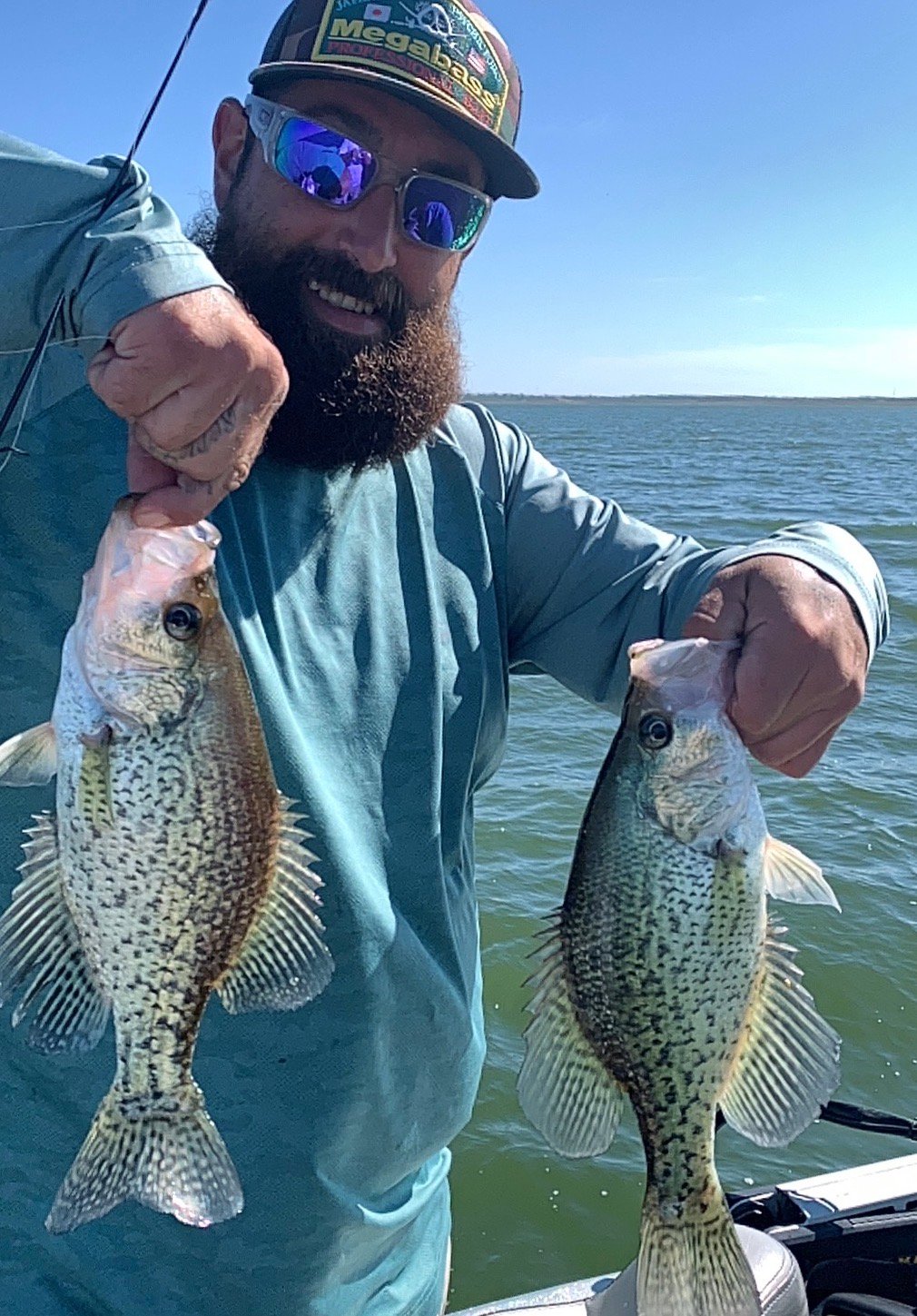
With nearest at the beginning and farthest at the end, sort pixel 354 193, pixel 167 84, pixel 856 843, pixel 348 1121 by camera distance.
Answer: pixel 167 84 → pixel 348 1121 → pixel 354 193 → pixel 856 843

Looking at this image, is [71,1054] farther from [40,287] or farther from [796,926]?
[796,926]

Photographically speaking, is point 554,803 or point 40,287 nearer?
point 40,287

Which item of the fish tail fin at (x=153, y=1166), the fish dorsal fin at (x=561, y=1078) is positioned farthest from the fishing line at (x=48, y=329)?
the fish dorsal fin at (x=561, y=1078)

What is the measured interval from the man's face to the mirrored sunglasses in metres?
0.02

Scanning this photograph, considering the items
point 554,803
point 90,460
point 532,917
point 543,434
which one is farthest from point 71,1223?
point 543,434

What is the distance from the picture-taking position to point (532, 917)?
25.9 feet

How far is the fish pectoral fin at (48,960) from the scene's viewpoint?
5.80 feet

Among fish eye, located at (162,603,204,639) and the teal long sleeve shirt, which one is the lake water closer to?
the teal long sleeve shirt

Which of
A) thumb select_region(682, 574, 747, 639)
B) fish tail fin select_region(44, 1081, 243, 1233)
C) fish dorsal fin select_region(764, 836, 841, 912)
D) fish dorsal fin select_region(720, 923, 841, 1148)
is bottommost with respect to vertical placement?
fish tail fin select_region(44, 1081, 243, 1233)

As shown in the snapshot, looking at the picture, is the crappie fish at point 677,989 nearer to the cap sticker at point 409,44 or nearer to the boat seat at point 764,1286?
the boat seat at point 764,1286

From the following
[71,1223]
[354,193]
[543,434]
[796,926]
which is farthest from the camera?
[543,434]

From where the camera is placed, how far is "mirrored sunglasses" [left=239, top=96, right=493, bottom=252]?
247 cm

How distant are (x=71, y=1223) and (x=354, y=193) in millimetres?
2051

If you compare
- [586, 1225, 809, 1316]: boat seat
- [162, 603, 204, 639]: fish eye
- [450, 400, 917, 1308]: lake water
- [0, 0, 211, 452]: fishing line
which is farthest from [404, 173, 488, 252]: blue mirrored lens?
[450, 400, 917, 1308]: lake water
